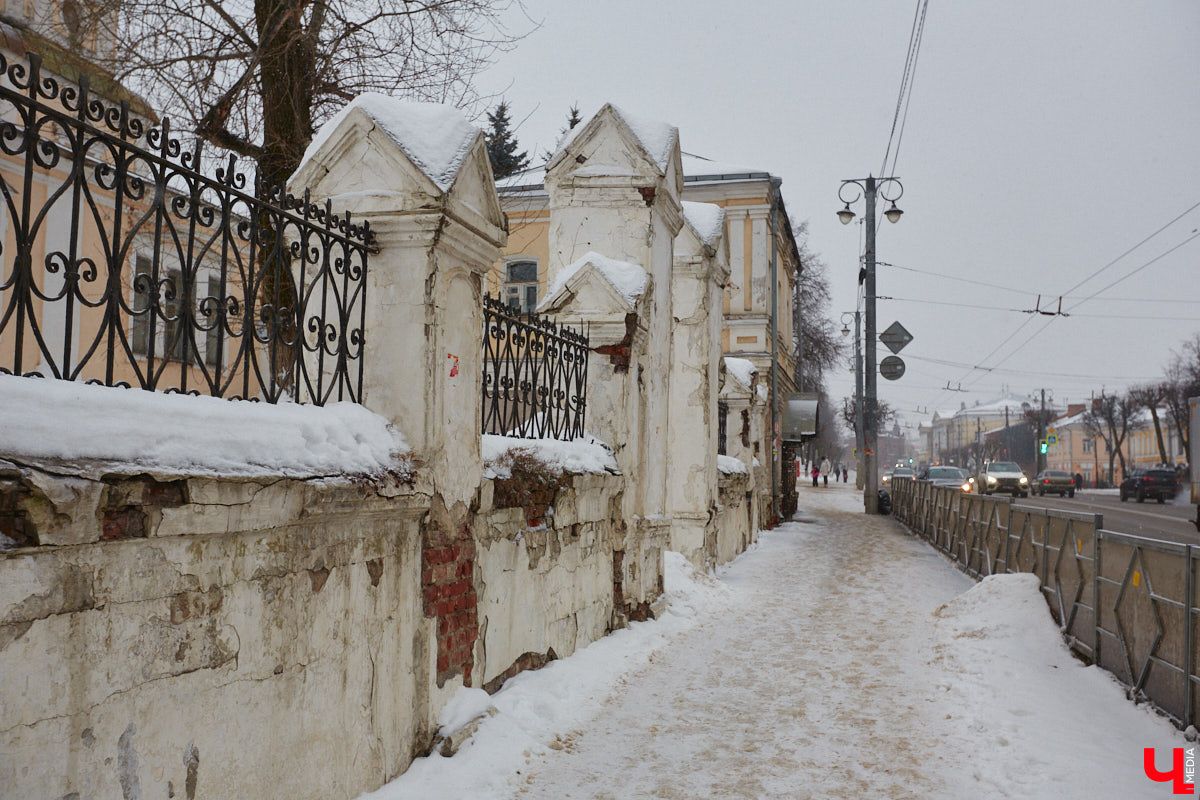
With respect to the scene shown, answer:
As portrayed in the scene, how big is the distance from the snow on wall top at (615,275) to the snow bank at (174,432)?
155 inches

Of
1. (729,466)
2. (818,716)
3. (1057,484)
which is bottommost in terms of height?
(818,716)

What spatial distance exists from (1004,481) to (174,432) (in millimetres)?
38416

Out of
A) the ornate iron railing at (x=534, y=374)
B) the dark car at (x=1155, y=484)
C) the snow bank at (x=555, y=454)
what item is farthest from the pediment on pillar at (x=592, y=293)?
the dark car at (x=1155, y=484)

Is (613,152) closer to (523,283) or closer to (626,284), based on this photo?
(626,284)

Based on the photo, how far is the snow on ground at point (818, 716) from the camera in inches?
168

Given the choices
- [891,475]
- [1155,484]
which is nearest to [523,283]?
[891,475]

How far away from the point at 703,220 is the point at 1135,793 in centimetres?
850

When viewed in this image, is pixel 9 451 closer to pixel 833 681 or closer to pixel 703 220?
pixel 833 681

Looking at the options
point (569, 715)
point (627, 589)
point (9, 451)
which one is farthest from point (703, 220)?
point (9, 451)

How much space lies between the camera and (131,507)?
2.53 meters

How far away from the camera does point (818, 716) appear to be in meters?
5.49

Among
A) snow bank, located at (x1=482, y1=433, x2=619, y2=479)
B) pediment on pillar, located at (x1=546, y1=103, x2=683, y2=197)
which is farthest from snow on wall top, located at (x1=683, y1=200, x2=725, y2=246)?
snow bank, located at (x1=482, y1=433, x2=619, y2=479)
